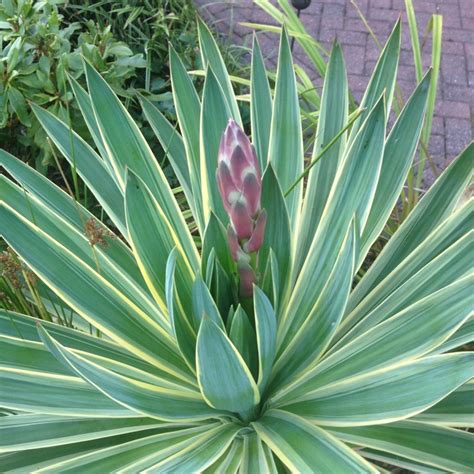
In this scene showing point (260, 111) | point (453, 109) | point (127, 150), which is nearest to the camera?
point (127, 150)

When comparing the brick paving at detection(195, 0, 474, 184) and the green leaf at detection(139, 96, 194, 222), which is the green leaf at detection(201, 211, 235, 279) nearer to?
the green leaf at detection(139, 96, 194, 222)

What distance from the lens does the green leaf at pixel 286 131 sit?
52.1 inches

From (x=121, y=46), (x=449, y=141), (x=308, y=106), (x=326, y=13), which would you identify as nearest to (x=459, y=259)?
(x=121, y=46)

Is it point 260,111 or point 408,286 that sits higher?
point 260,111

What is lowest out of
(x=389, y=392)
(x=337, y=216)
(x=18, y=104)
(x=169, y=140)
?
(x=389, y=392)

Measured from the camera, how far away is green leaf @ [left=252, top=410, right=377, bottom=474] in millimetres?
874

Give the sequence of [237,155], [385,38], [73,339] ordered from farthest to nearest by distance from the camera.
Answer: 1. [385,38]
2. [73,339]
3. [237,155]

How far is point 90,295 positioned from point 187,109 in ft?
1.61

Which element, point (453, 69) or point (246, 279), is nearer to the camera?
point (246, 279)

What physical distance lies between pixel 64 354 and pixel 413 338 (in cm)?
52

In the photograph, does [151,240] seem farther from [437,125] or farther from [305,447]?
[437,125]

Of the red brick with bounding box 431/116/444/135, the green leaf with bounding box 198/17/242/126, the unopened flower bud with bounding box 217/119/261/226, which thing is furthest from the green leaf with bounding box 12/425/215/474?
the red brick with bounding box 431/116/444/135

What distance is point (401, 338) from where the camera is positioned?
3.15 ft

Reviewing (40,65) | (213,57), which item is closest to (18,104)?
(40,65)
